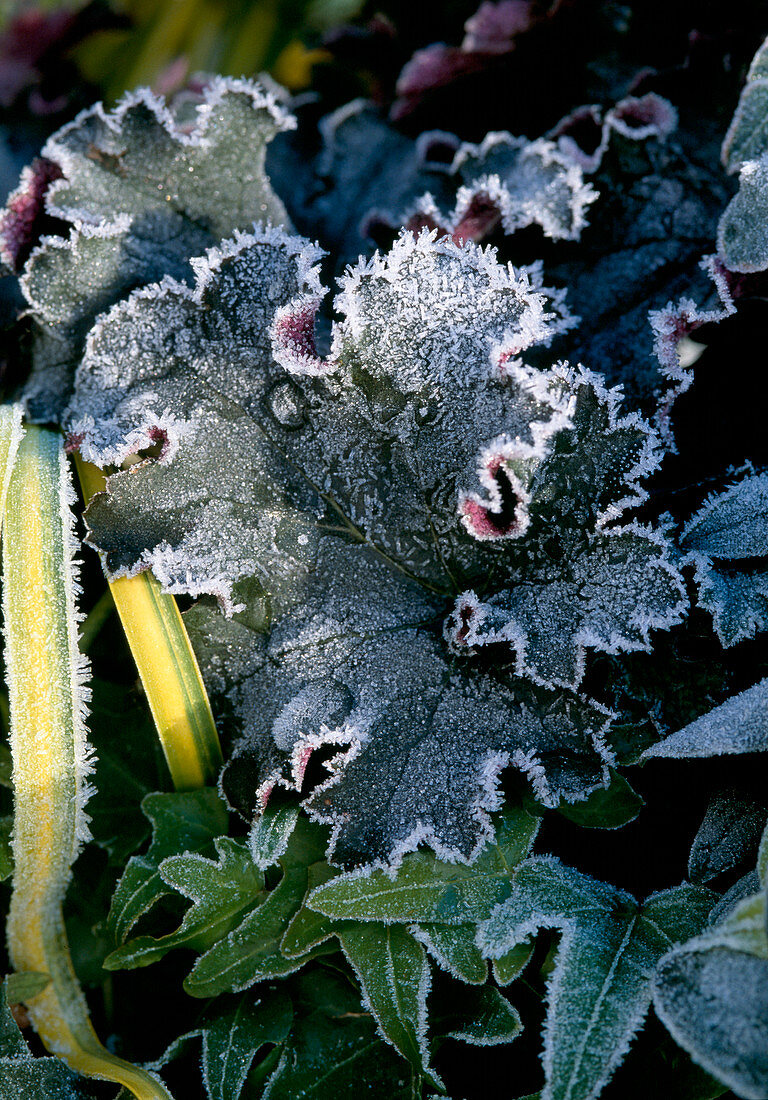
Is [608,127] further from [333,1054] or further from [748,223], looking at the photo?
[333,1054]

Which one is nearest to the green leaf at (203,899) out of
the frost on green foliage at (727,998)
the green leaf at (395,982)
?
the green leaf at (395,982)

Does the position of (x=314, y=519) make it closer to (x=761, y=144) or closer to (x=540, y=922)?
(x=540, y=922)

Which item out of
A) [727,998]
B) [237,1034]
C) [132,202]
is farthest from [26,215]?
[727,998]

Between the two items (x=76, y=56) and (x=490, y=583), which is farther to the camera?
(x=76, y=56)

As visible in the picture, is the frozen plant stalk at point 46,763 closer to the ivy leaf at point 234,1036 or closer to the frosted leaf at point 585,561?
the ivy leaf at point 234,1036

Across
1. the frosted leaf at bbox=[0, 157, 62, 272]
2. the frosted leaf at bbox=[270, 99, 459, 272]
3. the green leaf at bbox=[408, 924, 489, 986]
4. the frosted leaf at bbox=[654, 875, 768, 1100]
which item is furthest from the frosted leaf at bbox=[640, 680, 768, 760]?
the frosted leaf at bbox=[0, 157, 62, 272]

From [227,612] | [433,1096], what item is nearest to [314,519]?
[227,612]

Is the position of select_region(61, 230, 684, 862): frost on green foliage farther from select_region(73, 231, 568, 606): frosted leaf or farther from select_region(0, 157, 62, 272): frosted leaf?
select_region(0, 157, 62, 272): frosted leaf
